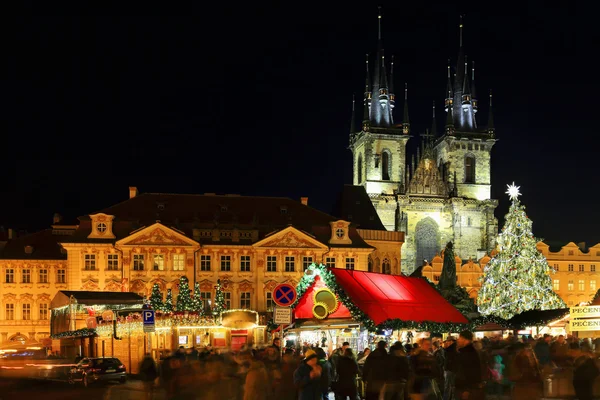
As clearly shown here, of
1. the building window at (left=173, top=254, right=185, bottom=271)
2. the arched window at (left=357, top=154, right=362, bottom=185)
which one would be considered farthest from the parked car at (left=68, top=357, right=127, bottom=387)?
the arched window at (left=357, top=154, right=362, bottom=185)

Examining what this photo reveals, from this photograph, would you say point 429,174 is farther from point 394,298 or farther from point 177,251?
point 394,298

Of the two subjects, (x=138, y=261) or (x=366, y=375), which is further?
(x=138, y=261)

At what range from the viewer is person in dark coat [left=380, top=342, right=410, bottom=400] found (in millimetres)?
13727

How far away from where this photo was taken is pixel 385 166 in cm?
8600

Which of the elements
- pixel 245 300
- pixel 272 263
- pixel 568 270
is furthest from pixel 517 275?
pixel 568 270

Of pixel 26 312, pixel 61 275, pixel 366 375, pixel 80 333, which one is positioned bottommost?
pixel 26 312

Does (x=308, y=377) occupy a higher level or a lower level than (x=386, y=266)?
lower

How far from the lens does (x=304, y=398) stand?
1307 cm

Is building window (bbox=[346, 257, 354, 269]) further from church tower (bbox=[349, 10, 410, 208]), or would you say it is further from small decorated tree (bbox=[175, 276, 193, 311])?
church tower (bbox=[349, 10, 410, 208])

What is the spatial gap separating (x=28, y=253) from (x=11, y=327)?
4.85 m

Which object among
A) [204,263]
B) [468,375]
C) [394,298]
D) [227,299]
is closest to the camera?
[468,375]

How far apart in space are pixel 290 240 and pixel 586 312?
3174cm

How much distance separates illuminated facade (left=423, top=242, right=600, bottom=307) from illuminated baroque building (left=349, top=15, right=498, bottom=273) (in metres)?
4.28

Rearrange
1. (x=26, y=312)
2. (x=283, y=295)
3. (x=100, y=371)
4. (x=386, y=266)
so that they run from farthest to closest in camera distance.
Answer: (x=386, y=266), (x=26, y=312), (x=100, y=371), (x=283, y=295)
